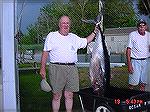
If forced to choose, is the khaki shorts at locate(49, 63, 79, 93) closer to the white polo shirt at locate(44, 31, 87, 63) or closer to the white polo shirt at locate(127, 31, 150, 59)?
the white polo shirt at locate(44, 31, 87, 63)

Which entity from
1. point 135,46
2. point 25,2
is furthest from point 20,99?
point 135,46

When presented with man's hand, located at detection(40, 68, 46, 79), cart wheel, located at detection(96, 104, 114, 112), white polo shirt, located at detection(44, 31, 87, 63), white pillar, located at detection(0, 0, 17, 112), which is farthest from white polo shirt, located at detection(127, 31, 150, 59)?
white pillar, located at detection(0, 0, 17, 112)

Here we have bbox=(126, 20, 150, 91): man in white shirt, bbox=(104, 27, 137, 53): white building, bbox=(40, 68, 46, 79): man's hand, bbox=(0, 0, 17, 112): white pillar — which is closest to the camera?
bbox=(0, 0, 17, 112): white pillar

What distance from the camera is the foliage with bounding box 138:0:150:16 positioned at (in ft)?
13.3

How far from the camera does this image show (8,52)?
388 centimetres

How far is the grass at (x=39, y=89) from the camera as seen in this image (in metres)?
4.17

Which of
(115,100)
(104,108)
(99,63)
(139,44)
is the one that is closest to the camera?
(115,100)

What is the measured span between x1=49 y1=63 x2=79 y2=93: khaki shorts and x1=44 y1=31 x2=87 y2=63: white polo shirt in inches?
3.7

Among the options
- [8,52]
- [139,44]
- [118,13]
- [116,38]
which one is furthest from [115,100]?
[8,52]

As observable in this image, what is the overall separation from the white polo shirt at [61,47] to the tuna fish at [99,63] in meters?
0.25

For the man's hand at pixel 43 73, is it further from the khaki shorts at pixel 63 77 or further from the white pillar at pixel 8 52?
the white pillar at pixel 8 52

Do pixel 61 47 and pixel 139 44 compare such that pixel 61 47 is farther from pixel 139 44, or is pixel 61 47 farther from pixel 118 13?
pixel 139 44

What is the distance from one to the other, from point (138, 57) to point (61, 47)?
1139 millimetres

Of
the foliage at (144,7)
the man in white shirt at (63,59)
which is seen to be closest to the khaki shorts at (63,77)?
the man in white shirt at (63,59)
